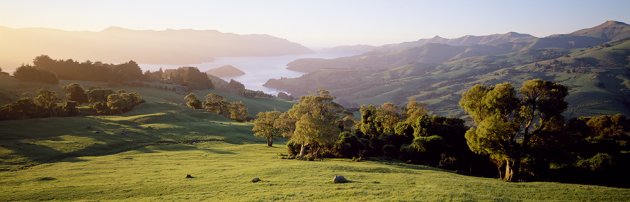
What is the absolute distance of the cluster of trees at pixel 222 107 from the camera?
123 metres

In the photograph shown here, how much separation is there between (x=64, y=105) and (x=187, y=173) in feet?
243

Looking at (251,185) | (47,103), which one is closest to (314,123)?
(251,185)

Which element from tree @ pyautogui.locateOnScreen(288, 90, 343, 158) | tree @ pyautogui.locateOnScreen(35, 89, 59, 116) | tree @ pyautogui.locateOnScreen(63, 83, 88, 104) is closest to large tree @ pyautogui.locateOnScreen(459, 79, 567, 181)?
tree @ pyautogui.locateOnScreen(288, 90, 343, 158)

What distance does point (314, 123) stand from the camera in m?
58.2

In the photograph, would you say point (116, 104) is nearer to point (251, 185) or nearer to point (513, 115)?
point (251, 185)

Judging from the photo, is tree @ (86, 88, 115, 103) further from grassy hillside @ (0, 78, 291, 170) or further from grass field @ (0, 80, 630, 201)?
grass field @ (0, 80, 630, 201)

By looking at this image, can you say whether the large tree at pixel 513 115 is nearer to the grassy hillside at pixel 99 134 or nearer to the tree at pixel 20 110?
the grassy hillside at pixel 99 134

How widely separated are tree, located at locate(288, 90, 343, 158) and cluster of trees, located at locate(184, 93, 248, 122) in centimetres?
6056

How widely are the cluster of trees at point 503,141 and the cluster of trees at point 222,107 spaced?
2427 inches

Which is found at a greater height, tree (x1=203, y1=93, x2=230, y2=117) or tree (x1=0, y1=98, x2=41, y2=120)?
tree (x1=0, y1=98, x2=41, y2=120)

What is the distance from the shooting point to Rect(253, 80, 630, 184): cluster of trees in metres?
41.4

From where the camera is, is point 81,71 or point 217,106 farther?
point 81,71

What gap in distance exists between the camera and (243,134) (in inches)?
3438

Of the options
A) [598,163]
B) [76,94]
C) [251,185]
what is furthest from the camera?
[76,94]
